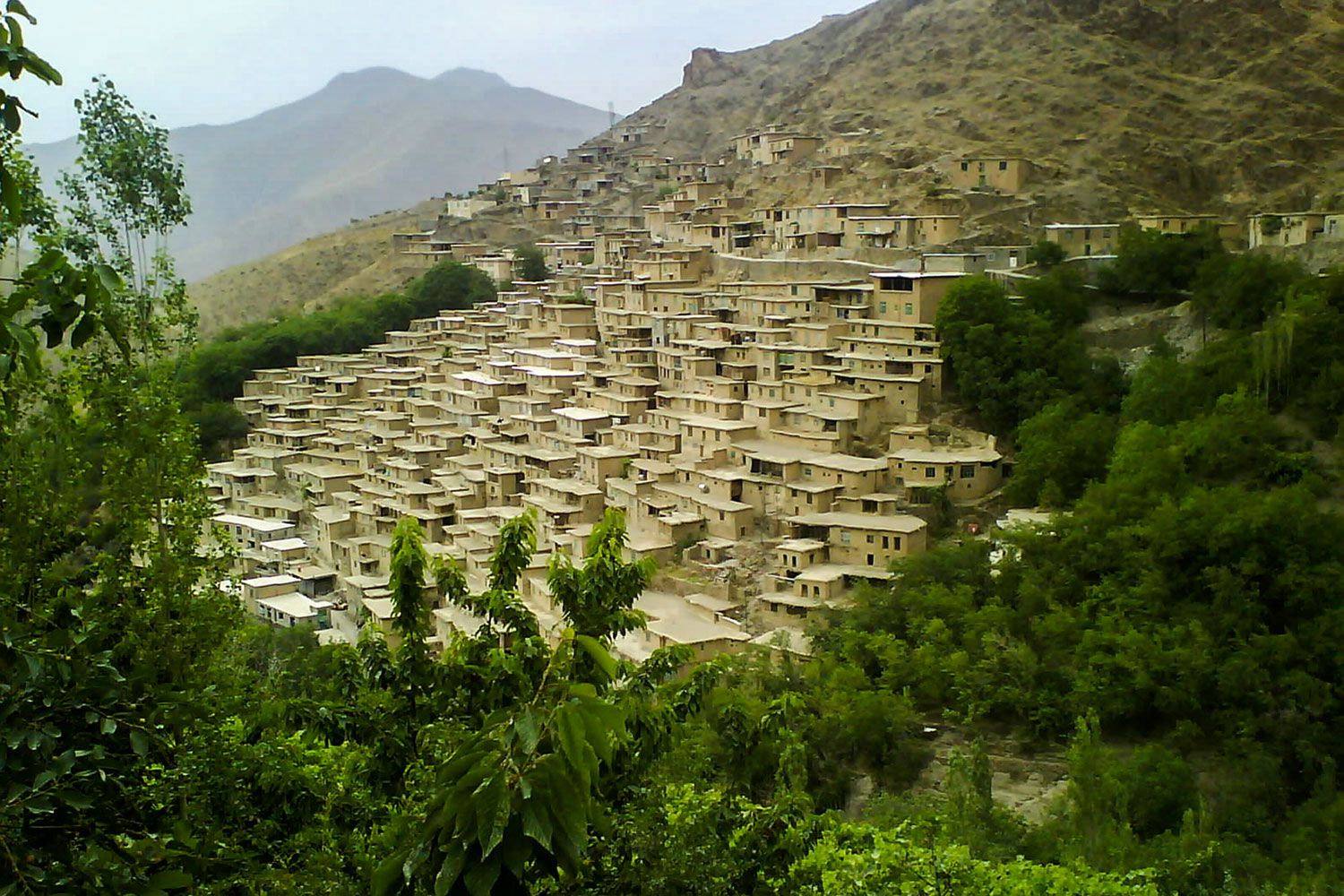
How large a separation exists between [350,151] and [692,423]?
77436 mm

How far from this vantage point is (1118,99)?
3123 cm

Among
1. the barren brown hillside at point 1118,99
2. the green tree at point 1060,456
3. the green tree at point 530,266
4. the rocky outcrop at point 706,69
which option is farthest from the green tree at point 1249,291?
the rocky outcrop at point 706,69

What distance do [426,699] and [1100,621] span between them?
10291 mm

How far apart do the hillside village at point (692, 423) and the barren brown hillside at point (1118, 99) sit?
2424mm

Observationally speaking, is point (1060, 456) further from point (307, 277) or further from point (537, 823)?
point (307, 277)

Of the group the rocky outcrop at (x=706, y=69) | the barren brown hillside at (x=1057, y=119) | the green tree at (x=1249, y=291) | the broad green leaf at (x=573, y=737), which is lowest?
the broad green leaf at (x=573, y=737)

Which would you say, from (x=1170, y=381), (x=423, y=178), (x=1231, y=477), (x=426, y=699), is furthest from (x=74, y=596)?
(x=423, y=178)

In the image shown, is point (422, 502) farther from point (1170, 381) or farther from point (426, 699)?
point (426, 699)

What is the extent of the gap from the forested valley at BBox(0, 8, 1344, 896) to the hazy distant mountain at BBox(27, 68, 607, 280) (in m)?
47.2

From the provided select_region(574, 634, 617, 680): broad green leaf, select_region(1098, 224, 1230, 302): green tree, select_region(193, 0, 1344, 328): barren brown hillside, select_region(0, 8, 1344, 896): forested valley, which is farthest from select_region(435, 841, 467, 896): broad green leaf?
select_region(193, 0, 1344, 328): barren brown hillside

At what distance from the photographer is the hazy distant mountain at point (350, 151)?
69125 mm

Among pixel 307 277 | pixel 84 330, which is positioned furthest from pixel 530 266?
pixel 84 330

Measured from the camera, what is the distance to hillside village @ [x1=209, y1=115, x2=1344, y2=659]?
632 inches

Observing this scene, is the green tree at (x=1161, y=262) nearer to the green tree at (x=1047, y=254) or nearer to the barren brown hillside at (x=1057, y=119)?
the green tree at (x=1047, y=254)
